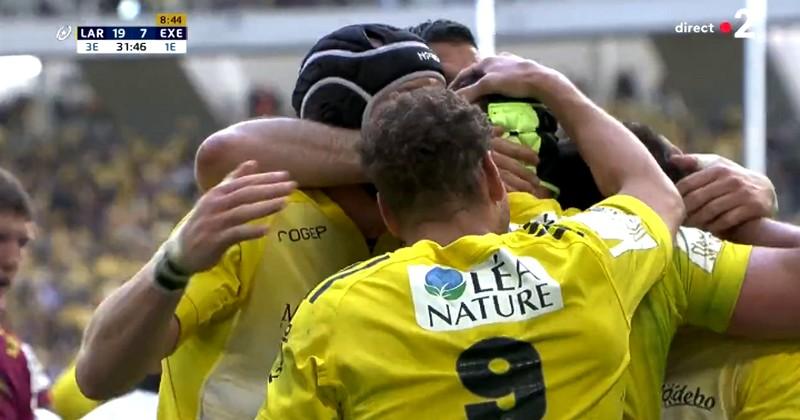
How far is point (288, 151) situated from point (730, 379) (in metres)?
0.67

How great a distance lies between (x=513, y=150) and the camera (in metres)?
1.76

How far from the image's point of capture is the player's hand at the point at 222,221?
4.92 ft

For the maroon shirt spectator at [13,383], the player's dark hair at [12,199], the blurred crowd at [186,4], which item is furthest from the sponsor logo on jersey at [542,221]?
the blurred crowd at [186,4]

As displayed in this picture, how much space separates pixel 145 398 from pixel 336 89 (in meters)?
1.86

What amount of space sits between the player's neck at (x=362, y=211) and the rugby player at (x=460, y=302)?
11.9 inches

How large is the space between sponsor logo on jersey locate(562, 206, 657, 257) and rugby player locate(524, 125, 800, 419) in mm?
89

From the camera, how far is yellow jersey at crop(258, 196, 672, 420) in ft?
4.83

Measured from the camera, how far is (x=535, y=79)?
5.80 feet

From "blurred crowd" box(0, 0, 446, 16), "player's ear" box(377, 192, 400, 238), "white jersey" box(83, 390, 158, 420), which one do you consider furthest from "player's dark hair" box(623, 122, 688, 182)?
"blurred crowd" box(0, 0, 446, 16)

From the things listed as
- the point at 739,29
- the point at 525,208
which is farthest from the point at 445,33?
the point at 739,29

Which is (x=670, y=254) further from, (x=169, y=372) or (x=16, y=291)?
(x=16, y=291)

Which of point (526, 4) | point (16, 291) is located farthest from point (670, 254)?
point (16, 291)

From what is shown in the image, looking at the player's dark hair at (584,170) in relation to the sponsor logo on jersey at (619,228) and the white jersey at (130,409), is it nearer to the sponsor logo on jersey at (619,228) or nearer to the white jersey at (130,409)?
the sponsor logo on jersey at (619,228)

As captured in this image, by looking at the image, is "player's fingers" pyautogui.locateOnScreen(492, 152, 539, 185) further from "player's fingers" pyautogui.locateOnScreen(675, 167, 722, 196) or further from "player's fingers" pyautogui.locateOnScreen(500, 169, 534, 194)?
"player's fingers" pyautogui.locateOnScreen(675, 167, 722, 196)
